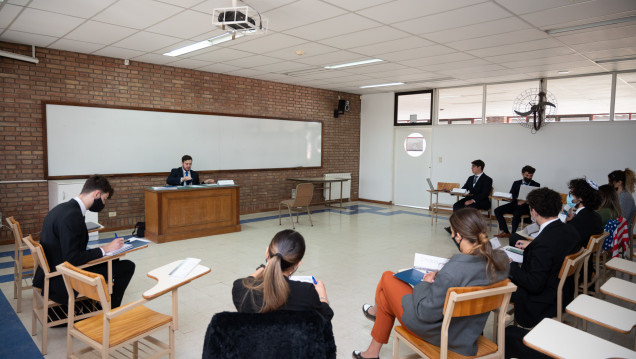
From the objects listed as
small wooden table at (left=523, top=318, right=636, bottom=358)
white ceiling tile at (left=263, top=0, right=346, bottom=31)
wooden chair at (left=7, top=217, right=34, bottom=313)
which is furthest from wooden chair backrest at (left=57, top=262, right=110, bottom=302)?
white ceiling tile at (left=263, top=0, right=346, bottom=31)

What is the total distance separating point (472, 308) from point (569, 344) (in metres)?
0.40

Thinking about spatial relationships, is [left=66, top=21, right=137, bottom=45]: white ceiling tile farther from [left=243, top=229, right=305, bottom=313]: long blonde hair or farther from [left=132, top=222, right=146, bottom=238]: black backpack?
[left=243, top=229, right=305, bottom=313]: long blonde hair

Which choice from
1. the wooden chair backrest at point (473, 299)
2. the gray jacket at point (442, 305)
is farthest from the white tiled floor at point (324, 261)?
the wooden chair backrest at point (473, 299)

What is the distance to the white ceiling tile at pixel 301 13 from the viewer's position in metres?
3.88

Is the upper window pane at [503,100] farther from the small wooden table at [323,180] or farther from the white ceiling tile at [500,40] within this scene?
the small wooden table at [323,180]

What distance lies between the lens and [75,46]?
18.4ft

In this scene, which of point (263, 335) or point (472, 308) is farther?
point (472, 308)

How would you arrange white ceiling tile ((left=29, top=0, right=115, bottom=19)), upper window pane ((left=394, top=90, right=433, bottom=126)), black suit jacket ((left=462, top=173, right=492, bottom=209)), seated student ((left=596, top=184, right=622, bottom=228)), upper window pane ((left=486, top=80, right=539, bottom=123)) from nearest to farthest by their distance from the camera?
white ceiling tile ((left=29, top=0, right=115, bottom=19)) → seated student ((left=596, top=184, right=622, bottom=228)) → black suit jacket ((left=462, top=173, right=492, bottom=209)) → upper window pane ((left=486, top=80, right=539, bottom=123)) → upper window pane ((left=394, top=90, right=433, bottom=126))

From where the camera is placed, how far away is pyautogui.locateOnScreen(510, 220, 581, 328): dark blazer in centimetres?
252

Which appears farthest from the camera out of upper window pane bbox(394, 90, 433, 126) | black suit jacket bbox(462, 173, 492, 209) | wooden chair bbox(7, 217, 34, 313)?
upper window pane bbox(394, 90, 433, 126)

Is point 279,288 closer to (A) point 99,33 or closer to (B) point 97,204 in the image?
(B) point 97,204

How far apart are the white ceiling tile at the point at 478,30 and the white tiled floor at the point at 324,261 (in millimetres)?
2897

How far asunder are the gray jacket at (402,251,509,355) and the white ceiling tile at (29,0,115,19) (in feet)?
12.9

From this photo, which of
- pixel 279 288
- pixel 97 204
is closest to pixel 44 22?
pixel 97 204
